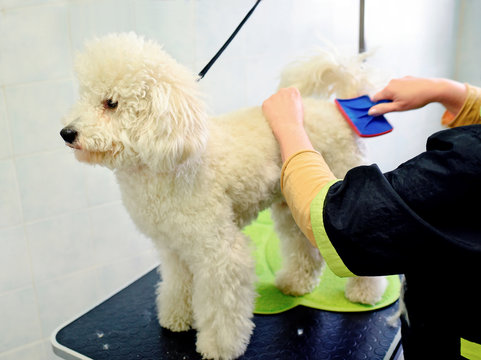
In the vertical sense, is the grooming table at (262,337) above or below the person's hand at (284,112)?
below

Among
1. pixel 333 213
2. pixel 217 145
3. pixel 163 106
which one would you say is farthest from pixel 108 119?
pixel 333 213

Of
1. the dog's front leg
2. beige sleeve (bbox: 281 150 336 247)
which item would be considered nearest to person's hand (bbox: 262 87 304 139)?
beige sleeve (bbox: 281 150 336 247)

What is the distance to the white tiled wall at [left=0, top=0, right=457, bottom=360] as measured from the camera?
1.37m

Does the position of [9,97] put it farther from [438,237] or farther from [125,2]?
[438,237]

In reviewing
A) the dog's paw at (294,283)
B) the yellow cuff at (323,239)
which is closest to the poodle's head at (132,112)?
the yellow cuff at (323,239)

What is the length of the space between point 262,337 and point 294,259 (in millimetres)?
293

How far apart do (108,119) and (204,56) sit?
Result: 3.01 ft

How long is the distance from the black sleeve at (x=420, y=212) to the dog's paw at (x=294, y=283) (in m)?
0.65

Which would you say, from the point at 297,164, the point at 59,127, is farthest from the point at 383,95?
the point at 59,127

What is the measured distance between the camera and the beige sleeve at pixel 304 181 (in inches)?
28.8

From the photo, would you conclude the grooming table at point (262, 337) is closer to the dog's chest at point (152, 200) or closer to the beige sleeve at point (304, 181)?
the dog's chest at point (152, 200)

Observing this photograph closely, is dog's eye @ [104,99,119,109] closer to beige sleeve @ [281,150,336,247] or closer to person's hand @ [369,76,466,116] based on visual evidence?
beige sleeve @ [281,150,336,247]

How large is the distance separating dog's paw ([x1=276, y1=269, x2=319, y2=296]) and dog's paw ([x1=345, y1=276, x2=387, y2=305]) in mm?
117

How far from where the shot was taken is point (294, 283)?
1.25 metres
